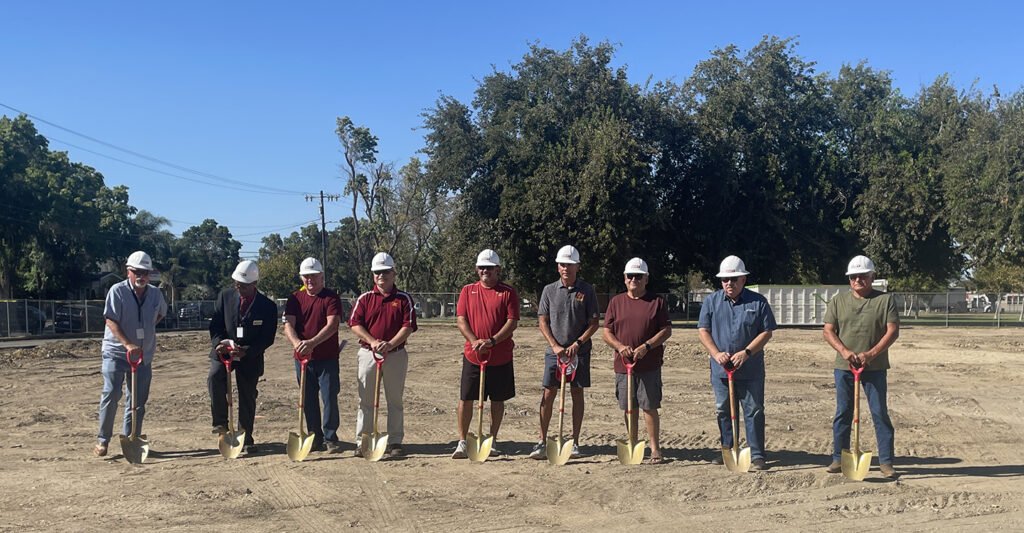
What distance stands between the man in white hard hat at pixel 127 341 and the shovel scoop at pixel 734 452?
18.6 feet

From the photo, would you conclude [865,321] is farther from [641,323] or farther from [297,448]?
[297,448]

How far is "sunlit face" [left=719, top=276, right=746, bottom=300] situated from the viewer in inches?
284

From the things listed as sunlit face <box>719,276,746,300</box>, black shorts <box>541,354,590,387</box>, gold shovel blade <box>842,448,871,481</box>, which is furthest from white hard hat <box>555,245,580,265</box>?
gold shovel blade <box>842,448,871,481</box>

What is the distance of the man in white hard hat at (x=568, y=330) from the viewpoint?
7594 mm

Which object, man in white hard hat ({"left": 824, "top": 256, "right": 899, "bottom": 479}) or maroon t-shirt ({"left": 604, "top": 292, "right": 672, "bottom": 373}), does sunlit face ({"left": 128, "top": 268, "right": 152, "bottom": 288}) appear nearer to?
maroon t-shirt ({"left": 604, "top": 292, "right": 672, "bottom": 373})

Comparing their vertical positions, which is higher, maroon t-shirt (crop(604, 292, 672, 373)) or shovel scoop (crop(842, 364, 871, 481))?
maroon t-shirt (crop(604, 292, 672, 373))

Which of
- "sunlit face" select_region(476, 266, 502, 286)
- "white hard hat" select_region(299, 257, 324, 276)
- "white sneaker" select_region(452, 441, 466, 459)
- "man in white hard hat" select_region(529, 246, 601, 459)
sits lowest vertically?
"white sneaker" select_region(452, 441, 466, 459)

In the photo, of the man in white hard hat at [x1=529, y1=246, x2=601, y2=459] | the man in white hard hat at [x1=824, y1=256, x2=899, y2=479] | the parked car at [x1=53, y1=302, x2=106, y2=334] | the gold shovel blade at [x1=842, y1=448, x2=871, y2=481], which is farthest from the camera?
the parked car at [x1=53, y1=302, x2=106, y2=334]

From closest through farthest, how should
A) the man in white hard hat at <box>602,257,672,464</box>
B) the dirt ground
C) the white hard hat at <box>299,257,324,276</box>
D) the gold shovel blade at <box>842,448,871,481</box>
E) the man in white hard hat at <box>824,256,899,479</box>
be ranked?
1. the dirt ground
2. the gold shovel blade at <box>842,448,871,481</box>
3. the man in white hard hat at <box>824,256,899,479</box>
4. the man in white hard hat at <box>602,257,672,464</box>
5. the white hard hat at <box>299,257,324,276</box>

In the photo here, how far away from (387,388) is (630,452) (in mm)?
2529

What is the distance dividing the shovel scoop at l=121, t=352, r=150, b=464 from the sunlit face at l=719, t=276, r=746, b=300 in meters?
5.84

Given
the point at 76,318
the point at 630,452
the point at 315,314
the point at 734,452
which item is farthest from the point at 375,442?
the point at 76,318

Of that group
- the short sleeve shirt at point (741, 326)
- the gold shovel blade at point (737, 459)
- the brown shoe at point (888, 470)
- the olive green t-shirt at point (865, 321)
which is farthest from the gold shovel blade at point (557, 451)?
the brown shoe at point (888, 470)

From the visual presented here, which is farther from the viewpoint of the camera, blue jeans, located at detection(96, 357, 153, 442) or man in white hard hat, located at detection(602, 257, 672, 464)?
blue jeans, located at detection(96, 357, 153, 442)
